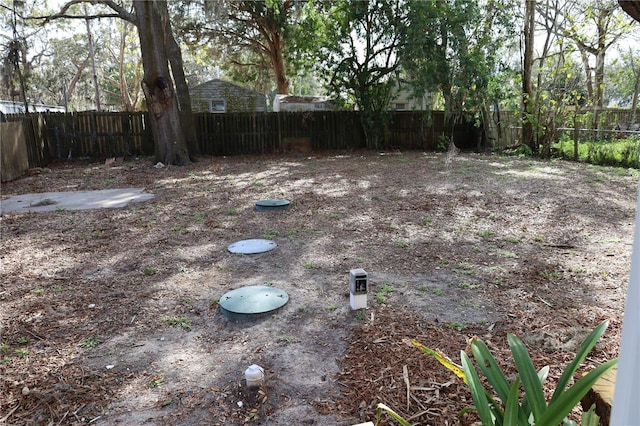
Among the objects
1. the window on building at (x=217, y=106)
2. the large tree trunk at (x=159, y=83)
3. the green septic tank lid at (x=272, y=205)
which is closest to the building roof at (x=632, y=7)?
the green septic tank lid at (x=272, y=205)

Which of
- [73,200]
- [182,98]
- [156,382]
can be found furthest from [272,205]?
[182,98]

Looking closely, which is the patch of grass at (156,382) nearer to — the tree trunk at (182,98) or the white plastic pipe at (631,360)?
the white plastic pipe at (631,360)

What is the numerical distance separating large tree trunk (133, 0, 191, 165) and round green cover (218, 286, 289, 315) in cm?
855

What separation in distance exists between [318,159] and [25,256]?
29.5ft

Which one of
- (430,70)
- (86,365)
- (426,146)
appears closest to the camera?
(86,365)

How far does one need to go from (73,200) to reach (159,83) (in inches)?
178

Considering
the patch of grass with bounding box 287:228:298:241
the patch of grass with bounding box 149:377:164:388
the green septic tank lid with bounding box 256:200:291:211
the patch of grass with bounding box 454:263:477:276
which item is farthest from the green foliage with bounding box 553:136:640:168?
the patch of grass with bounding box 149:377:164:388

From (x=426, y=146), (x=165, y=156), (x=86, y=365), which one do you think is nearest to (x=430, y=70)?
(x=426, y=146)

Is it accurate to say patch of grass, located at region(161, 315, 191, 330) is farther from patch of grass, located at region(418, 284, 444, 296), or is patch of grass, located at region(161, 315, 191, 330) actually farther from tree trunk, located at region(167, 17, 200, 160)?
tree trunk, located at region(167, 17, 200, 160)

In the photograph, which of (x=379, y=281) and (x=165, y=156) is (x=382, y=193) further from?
(x=165, y=156)

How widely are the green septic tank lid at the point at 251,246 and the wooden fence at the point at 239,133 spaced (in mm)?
9024

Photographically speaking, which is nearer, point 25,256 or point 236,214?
point 25,256

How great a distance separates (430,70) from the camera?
40.1 feet

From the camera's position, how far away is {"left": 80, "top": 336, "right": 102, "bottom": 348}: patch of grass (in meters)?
2.70
